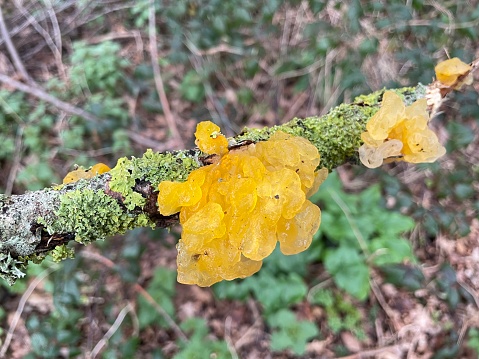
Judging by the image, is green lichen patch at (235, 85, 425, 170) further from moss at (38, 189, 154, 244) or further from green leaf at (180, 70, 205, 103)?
green leaf at (180, 70, 205, 103)

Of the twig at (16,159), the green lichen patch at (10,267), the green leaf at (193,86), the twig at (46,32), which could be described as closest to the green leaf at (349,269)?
the green leaf at (193,86)

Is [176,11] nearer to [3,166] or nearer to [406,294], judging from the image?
[3,166]

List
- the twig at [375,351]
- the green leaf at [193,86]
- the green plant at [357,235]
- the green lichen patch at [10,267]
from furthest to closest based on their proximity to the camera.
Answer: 1. the green leaf at [193,86]
2. the twig at [375,351]
3. the green plant at [357,235]
4. the green lichen patch at [10,267]

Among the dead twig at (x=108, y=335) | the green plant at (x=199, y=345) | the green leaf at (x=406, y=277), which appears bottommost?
the green plant at (x=199, y=345)

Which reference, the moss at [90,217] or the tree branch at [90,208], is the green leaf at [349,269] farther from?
the moss at [90,217]

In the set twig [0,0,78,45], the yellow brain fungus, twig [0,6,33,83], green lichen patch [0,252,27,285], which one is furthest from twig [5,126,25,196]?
the yellow brain fungus

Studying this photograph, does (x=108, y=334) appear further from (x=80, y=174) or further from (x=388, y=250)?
(x=388, y=250)

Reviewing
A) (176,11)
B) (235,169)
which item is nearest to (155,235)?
(235,169)
